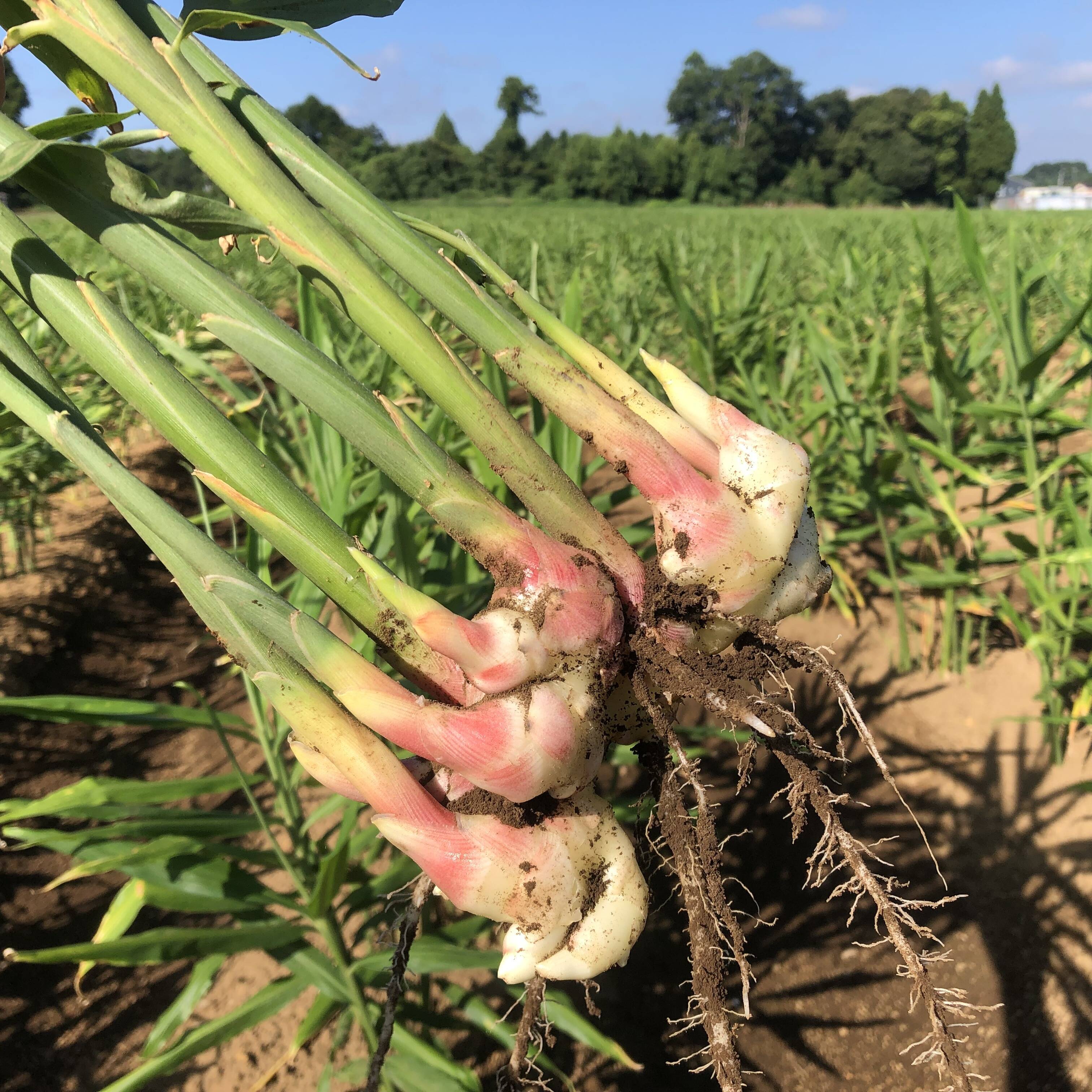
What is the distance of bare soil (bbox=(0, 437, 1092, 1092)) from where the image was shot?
1433 mm

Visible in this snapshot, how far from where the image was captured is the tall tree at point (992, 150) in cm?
4375

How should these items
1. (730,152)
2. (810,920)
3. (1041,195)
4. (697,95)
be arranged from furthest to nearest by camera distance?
(697,95) < (1041,195) < (730,152) < (810,920)

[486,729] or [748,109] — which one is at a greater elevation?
[748,109]

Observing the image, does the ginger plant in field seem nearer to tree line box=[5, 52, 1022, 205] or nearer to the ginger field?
the ginger field

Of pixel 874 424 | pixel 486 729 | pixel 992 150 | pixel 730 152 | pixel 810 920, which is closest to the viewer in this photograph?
pixel 486 729

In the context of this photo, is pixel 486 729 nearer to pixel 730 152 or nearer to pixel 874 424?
pixel 874 424

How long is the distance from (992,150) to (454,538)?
55.6 meters

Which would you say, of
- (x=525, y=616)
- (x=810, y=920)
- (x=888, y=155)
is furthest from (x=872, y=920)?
(x=888, y=155)

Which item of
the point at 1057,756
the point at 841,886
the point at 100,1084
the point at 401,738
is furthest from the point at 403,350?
the point at 1057,756

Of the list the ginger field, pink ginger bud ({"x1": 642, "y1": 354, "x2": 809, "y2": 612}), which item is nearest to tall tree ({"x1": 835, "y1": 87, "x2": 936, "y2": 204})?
the ginger field

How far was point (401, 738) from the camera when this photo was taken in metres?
0.46

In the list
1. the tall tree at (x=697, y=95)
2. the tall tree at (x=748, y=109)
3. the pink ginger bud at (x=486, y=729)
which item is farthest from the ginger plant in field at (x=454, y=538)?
the tall tree at (x=697, y=95)

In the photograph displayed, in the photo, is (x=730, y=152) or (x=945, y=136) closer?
(x=730, y=152)

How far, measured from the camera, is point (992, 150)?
43.9 meters
